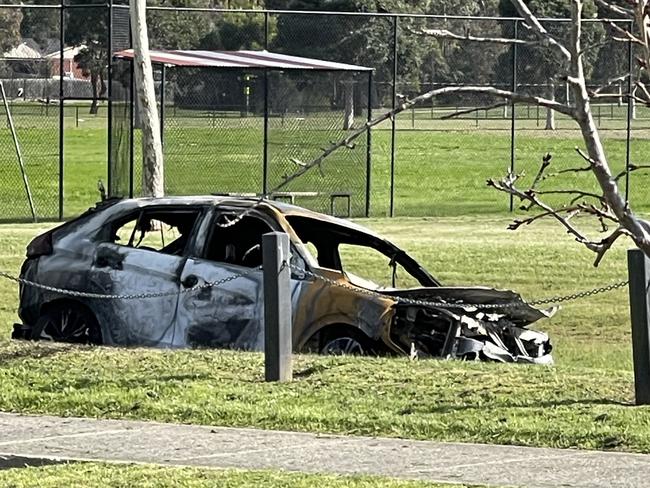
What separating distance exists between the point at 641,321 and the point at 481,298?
8.91 feet

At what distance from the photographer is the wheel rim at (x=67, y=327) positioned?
12.5 metres

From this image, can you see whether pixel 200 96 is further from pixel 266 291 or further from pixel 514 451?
pixel 514 451

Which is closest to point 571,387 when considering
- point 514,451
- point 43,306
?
point 514,451

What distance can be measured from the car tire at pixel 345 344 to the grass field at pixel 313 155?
14.9 meters

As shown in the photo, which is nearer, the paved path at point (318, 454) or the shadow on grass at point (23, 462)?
the paved path at point (318, 454)

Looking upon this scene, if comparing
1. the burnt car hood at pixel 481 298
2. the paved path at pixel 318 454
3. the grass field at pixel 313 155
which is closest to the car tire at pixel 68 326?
the burnt car hood at pixel 481 298

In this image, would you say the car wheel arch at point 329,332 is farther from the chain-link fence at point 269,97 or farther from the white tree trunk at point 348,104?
the white tree trunk at point 348,104

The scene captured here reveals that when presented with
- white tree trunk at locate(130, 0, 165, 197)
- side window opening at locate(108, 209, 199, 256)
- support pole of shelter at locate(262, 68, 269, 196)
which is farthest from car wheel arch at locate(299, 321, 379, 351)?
support pole of shelter at locate(262, 68, 269, 196)

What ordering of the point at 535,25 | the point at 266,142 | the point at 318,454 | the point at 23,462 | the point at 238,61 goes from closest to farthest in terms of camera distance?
the point at 535,25
the point at 23,462
the point at 318,454
the point at 238,61
the point at 266,142

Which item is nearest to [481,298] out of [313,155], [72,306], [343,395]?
[343,395]

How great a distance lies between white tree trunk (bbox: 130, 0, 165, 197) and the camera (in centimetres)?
2400

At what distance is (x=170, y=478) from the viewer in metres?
7.52

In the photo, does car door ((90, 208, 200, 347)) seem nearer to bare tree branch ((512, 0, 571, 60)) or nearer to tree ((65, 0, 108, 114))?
bare tree branch ((512, 0, 571, 60))

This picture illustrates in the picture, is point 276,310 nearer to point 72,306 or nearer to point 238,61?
point 72,306
